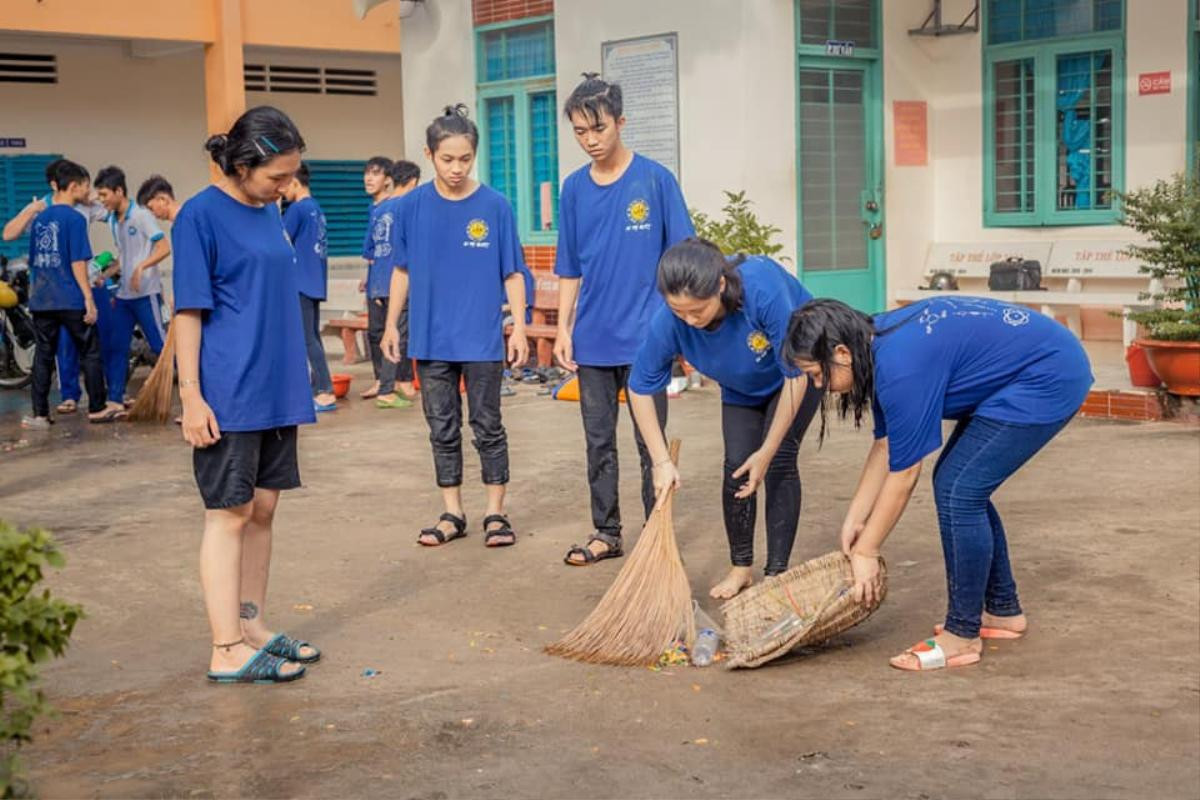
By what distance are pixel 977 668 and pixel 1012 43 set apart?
9281 mm

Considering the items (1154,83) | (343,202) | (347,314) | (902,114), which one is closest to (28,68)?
(343,202)

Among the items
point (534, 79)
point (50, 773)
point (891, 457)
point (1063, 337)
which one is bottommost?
point (50, 773)

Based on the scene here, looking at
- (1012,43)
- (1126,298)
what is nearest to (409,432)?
(1126,298)

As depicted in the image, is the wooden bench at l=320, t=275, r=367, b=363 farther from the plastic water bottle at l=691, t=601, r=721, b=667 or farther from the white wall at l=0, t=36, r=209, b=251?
the plastic water bottle at l=691, t=601, r=721, b=667

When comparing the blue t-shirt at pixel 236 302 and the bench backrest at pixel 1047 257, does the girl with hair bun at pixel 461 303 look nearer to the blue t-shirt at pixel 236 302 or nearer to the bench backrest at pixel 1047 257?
the blue t-shirt at pixel 236 302

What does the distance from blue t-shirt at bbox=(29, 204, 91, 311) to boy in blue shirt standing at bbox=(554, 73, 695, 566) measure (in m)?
5.55

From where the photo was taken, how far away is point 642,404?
5.69 m

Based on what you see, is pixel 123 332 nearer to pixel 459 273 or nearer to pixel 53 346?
pixel 53 346

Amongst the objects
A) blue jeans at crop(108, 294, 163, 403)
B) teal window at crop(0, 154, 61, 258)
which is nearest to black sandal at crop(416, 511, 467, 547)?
blue jeans at crop(108, 294, 163, 403)

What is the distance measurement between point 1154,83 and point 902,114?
2164 mm

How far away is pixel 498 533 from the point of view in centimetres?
723

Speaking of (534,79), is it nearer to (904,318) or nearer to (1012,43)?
(1012,43)

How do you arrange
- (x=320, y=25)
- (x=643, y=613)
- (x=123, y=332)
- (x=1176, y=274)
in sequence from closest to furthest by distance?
1. (x=643, y=613)
2. (x=1176, y=274)
3. (x=123, y=332)
4. (x=320, y=25)

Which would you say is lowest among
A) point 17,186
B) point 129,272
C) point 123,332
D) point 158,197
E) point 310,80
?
point 123,332
